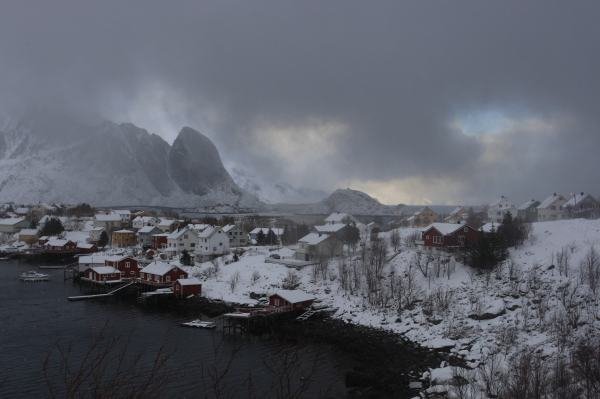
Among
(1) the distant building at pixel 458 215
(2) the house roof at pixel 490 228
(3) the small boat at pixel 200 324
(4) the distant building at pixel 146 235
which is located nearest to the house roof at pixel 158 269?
(3) the small boat at pixel 200 324

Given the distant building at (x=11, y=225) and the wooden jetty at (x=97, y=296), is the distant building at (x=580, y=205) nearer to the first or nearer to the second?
the wooden jetty at (x=97, y=296)

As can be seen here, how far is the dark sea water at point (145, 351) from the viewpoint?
19.6 meters

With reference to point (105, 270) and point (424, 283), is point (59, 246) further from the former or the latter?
point (424, 283)

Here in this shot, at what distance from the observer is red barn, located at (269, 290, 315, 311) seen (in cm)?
3238

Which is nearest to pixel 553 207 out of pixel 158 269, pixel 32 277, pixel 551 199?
pixel 551 199

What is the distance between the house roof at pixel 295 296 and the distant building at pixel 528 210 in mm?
42217

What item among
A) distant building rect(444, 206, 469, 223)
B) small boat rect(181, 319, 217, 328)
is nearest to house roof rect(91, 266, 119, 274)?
small boat rect(181, 319, 217, 328)

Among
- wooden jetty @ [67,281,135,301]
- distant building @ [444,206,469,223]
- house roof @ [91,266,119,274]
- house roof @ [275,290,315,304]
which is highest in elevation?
distant building @ [444,206,469,223]

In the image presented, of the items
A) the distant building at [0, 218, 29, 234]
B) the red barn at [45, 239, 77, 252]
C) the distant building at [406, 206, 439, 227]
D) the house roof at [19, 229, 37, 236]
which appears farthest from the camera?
the distant building at [0, 218, 29, 234]

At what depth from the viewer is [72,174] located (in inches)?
7052

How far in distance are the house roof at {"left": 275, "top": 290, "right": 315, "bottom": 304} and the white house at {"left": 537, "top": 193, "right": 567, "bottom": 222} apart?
39177mm

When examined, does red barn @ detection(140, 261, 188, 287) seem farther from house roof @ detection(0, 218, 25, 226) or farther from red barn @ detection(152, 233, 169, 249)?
house roof @ detection(0, 218, 25, 226)

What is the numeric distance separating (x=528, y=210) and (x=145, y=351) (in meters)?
57.4

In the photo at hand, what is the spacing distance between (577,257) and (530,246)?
456 centimetres
